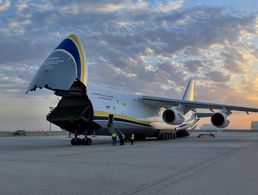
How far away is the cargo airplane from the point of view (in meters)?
19.8

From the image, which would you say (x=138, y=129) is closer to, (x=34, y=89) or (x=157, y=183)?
(x=34, y=89)

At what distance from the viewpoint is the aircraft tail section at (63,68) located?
64.2 ft

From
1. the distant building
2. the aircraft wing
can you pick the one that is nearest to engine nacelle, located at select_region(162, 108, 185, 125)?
the aircraft wing

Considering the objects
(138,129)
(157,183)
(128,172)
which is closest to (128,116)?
(138,129)

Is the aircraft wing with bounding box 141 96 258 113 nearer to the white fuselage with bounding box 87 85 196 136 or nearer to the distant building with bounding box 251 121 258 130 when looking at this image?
the white fuselage with bounding box 87 85 196 136

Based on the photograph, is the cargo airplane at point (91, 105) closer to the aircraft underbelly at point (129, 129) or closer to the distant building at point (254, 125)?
the aircraft underbelly at point (129, 129)

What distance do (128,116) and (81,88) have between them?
6.14 m

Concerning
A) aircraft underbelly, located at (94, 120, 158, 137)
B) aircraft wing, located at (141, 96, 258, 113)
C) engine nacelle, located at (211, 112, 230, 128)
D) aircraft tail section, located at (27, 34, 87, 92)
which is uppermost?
aircraft tail section, located at (27, 34, 87, 92)

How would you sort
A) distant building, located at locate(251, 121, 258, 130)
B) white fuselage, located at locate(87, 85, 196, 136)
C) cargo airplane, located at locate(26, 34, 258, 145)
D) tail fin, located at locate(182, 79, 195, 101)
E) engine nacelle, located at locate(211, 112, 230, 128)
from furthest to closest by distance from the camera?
distant building, located at locate(251, 121, 258, 130) < tail fin, located at locate(182, 79, 195, 101) < engine nacelle, located at locate(211, 112, 230, 128) < white fuselage, located at locate(87, 85, 196, 136) < cargo airplane, located at locate(26, 34, 258, 145)

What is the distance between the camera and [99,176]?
8.55 metres

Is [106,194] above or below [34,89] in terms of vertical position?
below

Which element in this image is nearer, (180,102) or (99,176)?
(99,176)

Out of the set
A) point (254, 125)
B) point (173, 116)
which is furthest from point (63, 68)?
point (254, 125)

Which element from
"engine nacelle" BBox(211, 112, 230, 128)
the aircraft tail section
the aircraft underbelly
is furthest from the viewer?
"engine nacelle" BBox(211, 112, 230, 128)
